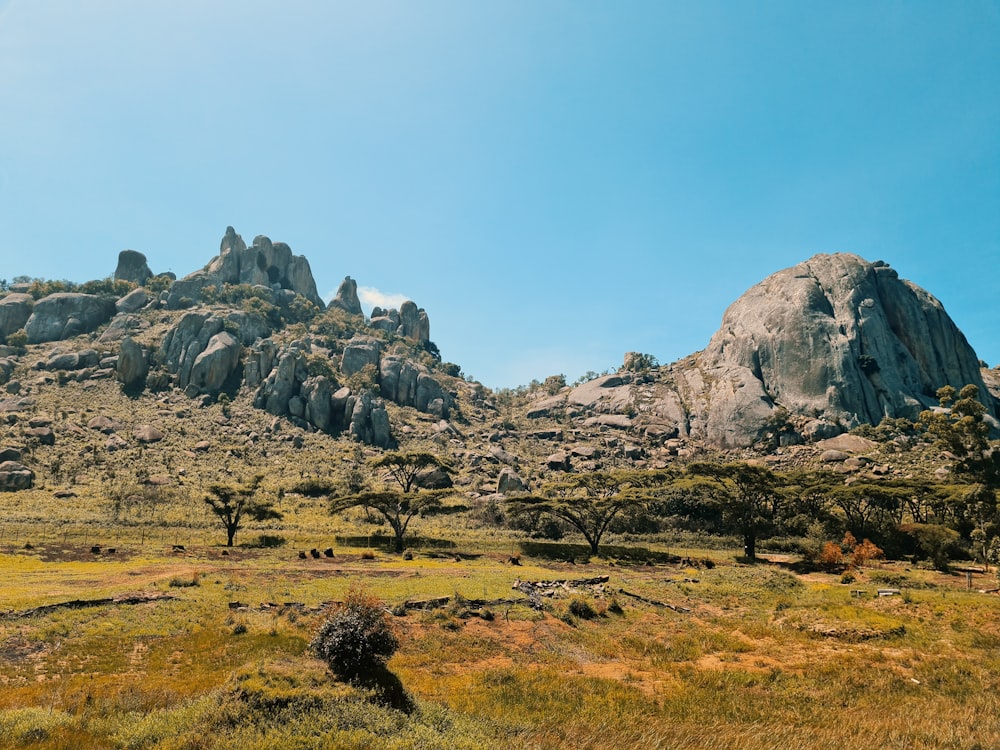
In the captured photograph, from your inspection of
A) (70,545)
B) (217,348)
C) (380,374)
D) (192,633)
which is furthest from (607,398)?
(192,633)

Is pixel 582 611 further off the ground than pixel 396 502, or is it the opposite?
pixel 396 502

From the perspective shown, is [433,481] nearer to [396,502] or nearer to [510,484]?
[510,484]

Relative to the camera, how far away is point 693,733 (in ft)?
46.0

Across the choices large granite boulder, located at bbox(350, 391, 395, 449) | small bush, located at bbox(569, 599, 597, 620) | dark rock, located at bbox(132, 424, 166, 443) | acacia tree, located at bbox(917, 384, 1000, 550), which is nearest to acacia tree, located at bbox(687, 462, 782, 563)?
acacia tree, located at bbox(917, 384, 1000, 550)

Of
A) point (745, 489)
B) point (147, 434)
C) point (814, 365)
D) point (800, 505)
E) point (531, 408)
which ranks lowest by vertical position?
point (800, 505)

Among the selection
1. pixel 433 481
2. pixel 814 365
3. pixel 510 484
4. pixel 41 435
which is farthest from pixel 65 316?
pixel 814 365

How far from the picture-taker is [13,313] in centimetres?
16375

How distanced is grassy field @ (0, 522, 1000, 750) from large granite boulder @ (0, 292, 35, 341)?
168939 millimetres

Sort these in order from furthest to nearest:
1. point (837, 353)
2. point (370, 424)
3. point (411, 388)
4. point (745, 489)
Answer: point (411, 388) → point (837, 353) → point (370, 424) → point (745, 489)

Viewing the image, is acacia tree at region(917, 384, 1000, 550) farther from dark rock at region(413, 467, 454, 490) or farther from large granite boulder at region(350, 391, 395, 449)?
large granite boulder at region(350, 391, 395, 449)

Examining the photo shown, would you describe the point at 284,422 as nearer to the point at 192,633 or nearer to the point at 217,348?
the point at 217,348

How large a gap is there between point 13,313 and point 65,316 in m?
15.3

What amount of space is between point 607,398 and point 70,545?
510ft

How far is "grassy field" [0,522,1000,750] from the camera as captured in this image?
40.7 feet
